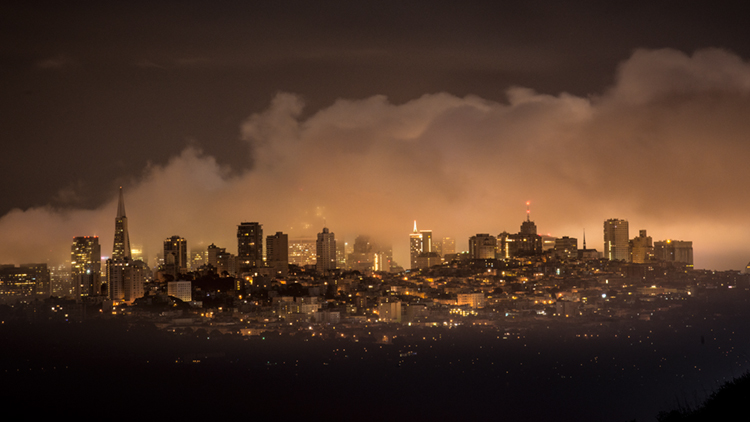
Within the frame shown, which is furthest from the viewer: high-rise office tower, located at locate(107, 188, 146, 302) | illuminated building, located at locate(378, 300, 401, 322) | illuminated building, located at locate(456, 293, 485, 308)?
high-rise office tower, located at locate(107, 188, 146, 302)

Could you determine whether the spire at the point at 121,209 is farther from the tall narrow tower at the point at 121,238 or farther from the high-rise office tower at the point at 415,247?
the high-rise office tower at the point at 415,247

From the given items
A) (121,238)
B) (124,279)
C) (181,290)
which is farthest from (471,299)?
(121,238)

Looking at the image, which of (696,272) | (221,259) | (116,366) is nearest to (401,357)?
(116,366)

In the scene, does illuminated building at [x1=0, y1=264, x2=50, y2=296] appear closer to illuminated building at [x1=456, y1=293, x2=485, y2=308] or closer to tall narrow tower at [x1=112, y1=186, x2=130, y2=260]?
tall narrow tower at [x1=112, y1=186, x2=130, y2=260]

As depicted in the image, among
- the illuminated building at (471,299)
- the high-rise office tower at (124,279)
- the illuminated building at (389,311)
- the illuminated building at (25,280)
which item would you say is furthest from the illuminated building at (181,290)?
the illuminated building at (471,299)

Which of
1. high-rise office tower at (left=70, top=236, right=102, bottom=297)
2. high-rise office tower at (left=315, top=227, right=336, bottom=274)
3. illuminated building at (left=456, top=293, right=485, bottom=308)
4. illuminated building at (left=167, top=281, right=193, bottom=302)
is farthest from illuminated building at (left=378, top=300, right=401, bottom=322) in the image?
high-rise office tower at (left=70, top=236, right=102, bottom=297)

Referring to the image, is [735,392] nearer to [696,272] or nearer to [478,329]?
[478,329]
